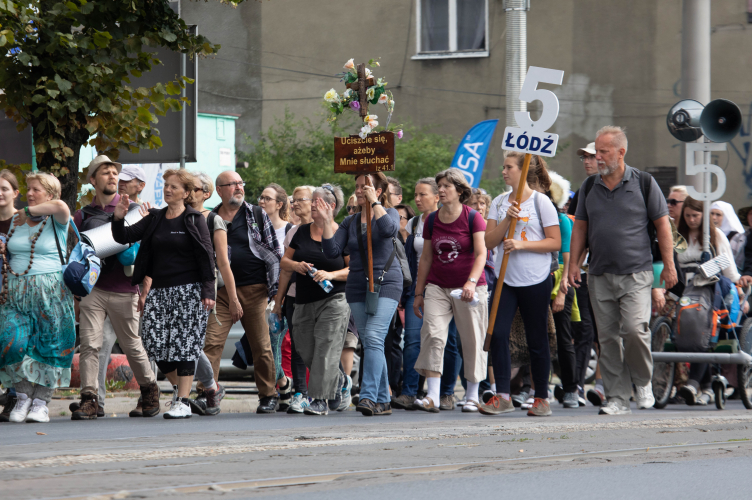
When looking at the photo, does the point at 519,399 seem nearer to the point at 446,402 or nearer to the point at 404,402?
the point at 446,402

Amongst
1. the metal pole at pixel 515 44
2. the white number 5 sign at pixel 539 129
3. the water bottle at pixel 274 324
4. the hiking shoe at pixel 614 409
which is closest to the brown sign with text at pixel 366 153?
the white number 5 sign at pixel 539 129

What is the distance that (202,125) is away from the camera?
25.6 meters

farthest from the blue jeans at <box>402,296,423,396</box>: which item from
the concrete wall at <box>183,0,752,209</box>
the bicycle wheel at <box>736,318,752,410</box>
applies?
the concrete wall at <box>183,0,752,209</box>

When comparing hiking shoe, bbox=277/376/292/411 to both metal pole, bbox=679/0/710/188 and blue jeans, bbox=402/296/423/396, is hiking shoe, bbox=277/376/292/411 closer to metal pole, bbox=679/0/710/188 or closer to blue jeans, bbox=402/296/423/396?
blue jeans, bbox=402/296/423/396

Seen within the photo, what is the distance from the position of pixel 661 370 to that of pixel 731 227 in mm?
2776

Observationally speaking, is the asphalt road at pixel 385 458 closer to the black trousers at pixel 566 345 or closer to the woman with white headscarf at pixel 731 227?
the black trousers at pixel 566 345

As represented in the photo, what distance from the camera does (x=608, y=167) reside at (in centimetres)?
844

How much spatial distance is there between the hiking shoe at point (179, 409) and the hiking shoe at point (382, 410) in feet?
4.95

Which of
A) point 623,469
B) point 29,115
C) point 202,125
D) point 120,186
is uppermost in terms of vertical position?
point 202,125

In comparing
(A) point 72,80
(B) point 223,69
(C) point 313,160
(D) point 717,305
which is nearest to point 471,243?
(D) point 717,305

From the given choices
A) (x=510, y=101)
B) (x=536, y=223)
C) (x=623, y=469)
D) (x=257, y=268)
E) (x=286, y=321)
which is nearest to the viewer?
(x=623, y=469)

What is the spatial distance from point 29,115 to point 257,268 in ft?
7.88

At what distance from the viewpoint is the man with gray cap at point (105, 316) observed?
349 inches

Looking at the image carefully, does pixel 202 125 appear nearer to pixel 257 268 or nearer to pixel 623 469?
pixel 257 268
